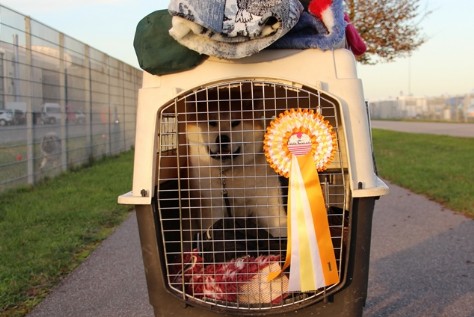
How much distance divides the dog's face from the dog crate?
17 millimetres

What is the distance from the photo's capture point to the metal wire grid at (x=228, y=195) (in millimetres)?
2529

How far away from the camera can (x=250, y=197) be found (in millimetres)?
2945

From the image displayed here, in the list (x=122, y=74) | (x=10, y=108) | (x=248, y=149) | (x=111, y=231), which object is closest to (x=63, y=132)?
(x=10, y=108)

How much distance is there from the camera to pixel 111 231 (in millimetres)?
6430

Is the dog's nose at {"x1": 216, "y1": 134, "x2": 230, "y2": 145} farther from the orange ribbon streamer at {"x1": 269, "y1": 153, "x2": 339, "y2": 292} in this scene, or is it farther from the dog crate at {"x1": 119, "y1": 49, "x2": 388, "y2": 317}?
the orange ribbon streamer at {"x1": 269, "y1": 153, "x2": 339, "y2": 292}

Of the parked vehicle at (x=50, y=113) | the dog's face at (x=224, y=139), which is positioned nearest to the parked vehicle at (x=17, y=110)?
the parked vehicle at (x=50, y=113)

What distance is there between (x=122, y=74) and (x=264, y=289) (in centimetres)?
1639

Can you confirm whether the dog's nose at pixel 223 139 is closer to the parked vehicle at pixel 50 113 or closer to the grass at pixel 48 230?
the grass at pixel 48 230

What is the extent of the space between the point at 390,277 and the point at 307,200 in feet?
8.47

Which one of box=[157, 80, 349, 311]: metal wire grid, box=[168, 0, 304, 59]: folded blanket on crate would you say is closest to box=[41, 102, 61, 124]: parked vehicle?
box=[157, 80, 349, 311]: metal wire grid

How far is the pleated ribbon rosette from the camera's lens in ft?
7.83

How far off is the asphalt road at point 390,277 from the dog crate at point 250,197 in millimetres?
1432

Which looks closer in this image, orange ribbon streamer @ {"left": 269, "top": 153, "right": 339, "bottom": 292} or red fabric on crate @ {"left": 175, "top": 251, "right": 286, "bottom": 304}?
orange ribbon streamer @ {"left": 269, "top": 153, "right": 339, "bottom": 292}

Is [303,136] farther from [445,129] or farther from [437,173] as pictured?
[445,129]
